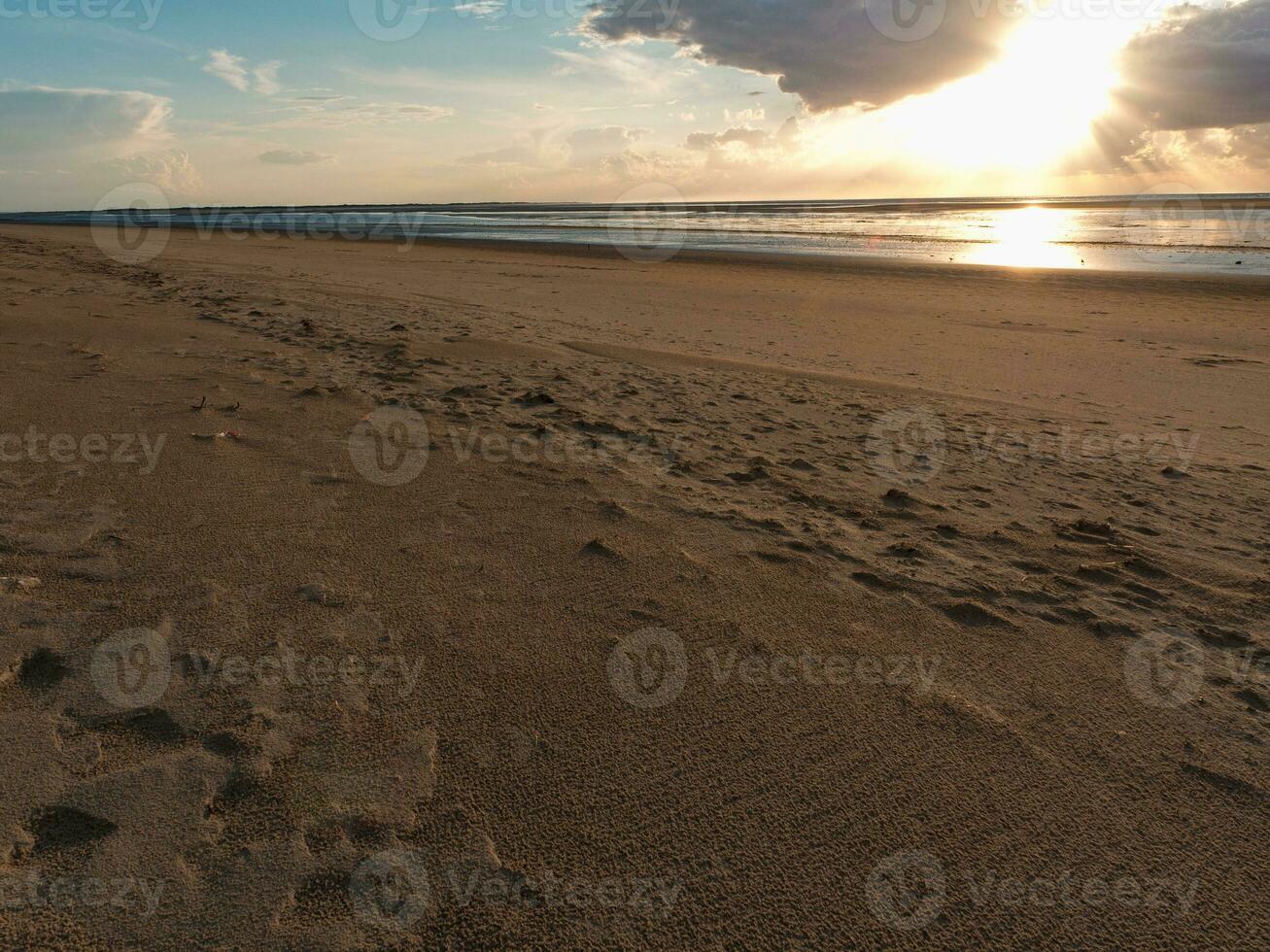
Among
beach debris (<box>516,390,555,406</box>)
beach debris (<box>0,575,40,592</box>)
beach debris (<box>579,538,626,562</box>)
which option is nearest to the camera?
beach debris (<box>0,575,40,592</box>)

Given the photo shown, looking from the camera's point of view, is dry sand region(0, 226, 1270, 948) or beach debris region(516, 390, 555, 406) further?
beach debris region(516, 390, 555, 406)

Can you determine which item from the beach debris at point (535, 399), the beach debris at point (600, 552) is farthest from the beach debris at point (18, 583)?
the beach debris at point (535, 399)

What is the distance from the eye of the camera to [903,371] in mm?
8445

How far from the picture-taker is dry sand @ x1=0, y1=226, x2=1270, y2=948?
182 cm

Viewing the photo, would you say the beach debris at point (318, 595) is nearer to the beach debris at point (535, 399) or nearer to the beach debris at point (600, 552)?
the beach debris at point (600, 552)

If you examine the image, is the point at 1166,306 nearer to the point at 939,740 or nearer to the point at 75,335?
the point at 939,740

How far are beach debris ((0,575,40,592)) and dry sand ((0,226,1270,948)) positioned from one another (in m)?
0.07

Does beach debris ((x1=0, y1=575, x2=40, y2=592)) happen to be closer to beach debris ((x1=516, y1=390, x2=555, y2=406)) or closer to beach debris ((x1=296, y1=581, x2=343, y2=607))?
beach debris ((x1=296, y1=581, x2=343, y2=607))

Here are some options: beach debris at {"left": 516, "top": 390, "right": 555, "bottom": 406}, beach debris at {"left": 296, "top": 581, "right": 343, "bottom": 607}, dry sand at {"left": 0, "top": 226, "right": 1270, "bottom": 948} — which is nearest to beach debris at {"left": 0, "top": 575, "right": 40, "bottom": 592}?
dry sand at {"left": 0, "top": 226, "right": 1270, "bottom": 948}

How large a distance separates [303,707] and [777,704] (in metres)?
1.47

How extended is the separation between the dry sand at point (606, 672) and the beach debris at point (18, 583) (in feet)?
0.21

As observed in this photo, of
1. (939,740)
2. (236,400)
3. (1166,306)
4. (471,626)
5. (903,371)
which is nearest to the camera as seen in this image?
(939,740)

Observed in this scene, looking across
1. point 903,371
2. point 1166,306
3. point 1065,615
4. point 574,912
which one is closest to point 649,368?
point 903,371

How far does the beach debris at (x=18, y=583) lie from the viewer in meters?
2.77
